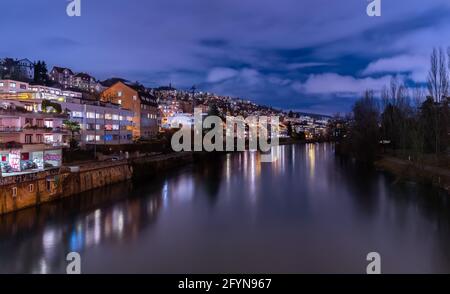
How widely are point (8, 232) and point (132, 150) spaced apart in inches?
747

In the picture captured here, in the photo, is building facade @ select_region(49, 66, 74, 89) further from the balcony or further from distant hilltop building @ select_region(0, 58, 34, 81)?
the balcony

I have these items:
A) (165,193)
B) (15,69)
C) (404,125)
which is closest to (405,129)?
(404,125)

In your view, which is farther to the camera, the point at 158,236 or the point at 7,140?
the point at 7,140

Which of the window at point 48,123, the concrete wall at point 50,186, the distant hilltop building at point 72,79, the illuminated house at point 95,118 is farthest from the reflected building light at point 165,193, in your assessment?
the distant hilltop building at point 72,79

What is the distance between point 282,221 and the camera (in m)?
14.2

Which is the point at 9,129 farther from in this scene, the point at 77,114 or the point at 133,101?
the point at 133,101

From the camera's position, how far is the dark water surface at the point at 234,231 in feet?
31.9

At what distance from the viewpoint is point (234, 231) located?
42.0 feet

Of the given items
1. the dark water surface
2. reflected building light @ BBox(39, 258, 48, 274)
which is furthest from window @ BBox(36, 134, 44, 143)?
reflected building light @ BBox(39, 258, 48, 274)

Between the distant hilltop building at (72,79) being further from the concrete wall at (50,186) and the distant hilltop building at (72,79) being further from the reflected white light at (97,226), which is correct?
the reflected white light at (97,226)

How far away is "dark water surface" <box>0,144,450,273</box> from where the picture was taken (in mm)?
9711
